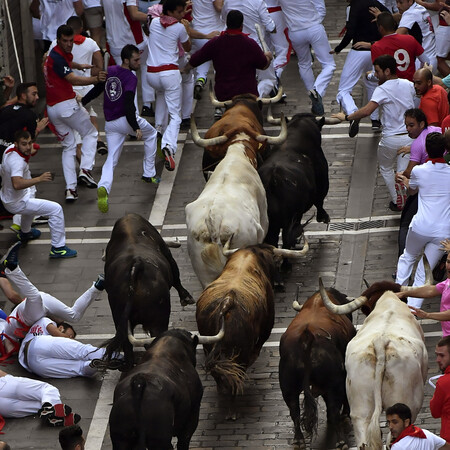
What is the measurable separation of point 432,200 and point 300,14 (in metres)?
7.10

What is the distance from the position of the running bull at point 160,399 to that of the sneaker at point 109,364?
1.74 metres

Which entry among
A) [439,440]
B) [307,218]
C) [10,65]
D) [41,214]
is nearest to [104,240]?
[41,214]

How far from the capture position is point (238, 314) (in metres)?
13.9

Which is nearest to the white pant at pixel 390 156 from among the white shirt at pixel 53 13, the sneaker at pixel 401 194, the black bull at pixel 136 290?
the sneaker at pixel 401 194

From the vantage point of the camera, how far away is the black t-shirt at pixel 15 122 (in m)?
18.2

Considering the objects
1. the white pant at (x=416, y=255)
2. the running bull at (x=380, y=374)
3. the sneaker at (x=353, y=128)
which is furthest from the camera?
the sneaker at (x=353, y=128)


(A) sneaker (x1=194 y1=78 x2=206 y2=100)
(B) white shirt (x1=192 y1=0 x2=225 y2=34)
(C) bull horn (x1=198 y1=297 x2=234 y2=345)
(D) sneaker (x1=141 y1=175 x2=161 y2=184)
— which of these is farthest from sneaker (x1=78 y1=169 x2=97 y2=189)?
(C) bull horn (x1=198 y1=297 x2=234 y2=345)

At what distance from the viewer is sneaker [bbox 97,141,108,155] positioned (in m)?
20.6

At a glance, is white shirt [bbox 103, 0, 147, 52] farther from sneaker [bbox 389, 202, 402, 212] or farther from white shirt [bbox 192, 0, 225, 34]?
sneaker [bbox 389, 202, 402, 212]

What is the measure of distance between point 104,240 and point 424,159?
4.98 meters

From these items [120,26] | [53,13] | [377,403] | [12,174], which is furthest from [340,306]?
[53,13]

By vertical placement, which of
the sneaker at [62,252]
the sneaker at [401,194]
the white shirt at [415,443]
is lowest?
the sneaker at [62,252]

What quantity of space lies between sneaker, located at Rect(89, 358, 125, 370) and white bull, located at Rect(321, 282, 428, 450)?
10.8ft

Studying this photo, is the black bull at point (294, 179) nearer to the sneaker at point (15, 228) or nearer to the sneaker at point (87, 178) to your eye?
the sneaker at point (87, 178)
